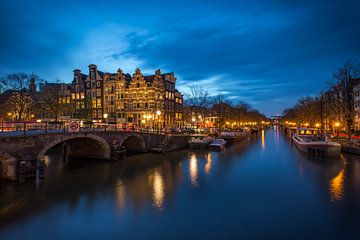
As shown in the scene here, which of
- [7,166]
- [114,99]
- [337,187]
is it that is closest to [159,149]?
[7,166]

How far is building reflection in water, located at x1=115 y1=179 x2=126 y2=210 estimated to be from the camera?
59.5 feet

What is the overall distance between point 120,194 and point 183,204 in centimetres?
601

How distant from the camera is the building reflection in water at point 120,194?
18.1 m

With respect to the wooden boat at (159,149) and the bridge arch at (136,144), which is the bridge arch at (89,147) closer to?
the bridge arch at (136,144)

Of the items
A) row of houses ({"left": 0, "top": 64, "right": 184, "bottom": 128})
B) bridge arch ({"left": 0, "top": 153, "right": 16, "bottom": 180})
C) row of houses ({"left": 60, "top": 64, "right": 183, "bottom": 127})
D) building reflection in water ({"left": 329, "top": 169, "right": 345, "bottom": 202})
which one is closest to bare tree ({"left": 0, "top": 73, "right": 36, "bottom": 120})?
row of houses ({"left": 0, "top": 64, "right": 184, "bottom": 128})

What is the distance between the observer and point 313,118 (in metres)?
79.5

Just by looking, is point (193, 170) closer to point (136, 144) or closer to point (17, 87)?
point (136, 144)

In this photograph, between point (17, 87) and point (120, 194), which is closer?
point (120, 194)

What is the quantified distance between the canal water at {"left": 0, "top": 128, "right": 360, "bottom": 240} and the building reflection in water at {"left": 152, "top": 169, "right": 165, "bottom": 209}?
8 cm

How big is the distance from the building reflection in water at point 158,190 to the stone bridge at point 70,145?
35.3ft

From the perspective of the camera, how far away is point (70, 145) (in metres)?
39.0

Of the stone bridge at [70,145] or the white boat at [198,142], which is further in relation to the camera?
the white boat at [198,142]

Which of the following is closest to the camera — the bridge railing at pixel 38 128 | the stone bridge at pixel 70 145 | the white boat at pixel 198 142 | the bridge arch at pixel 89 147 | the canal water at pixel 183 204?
the canal water at pixel 183 204

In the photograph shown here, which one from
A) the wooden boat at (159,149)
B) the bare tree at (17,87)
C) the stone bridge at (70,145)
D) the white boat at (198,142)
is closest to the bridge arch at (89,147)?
the stone bridge at (70,145)
